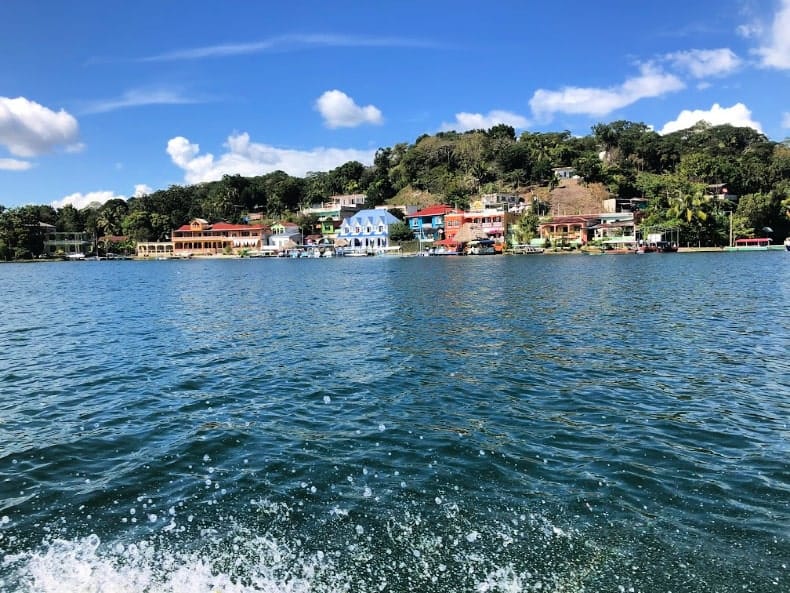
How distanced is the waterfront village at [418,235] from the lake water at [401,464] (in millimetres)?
89444

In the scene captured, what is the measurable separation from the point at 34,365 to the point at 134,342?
13.3 ft

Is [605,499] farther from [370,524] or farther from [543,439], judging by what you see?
[370,524]

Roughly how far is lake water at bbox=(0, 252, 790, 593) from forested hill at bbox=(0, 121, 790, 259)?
9817 cm

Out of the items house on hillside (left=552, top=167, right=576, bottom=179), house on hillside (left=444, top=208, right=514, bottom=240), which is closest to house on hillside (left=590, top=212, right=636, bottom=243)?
house on hillside (left=444, top=208, right=514, bottom=240)

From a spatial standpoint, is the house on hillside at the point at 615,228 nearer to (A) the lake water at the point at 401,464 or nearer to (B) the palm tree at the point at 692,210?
(B) the palm tree at the point at 692,210

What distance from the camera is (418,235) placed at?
12719 centimetres

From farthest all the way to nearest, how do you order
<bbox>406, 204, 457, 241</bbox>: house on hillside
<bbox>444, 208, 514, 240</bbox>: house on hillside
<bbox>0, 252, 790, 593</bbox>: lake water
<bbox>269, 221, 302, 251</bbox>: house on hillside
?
<bbox>269, 221, 302, 251</bbox>: house on hillside < <bbox>406, 204, 457, 241</bbox>: house on hillside < <bbox>444, 208, 514, 240</bbox>: house on hillside < <bbox>0, 252, 790, 593</bbox>: lake water

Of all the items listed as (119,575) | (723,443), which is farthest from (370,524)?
(723,443)

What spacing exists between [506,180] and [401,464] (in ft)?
466

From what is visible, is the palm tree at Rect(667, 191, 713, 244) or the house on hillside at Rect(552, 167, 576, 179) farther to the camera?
the house on hillside at Rect(552, 167, 576, 179)

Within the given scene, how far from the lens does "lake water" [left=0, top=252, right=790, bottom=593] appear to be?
5898 millimetres

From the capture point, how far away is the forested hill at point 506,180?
10775 centimetres

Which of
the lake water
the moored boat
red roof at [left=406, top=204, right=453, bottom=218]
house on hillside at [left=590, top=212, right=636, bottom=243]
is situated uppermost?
red roof at [left=406, top=204, right=453, bottom=218]

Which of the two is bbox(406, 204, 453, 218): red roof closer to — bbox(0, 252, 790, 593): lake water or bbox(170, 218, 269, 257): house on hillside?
bbox(170, 218, 269, 257): house on hillside
